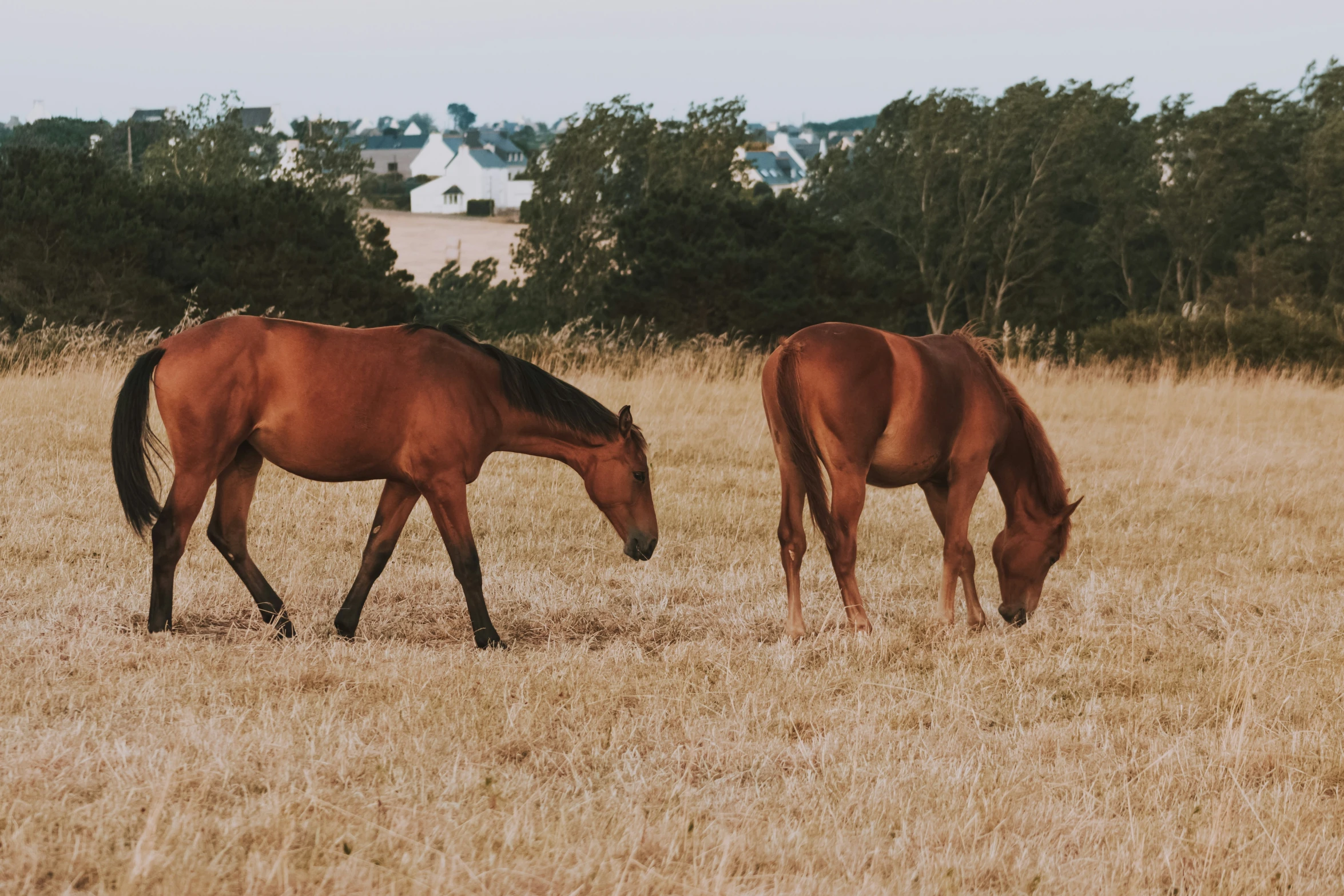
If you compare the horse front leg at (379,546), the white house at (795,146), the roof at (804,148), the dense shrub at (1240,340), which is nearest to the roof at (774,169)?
the white house at (795,146)

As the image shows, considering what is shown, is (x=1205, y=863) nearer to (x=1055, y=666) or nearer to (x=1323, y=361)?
(x=1055, y=666)

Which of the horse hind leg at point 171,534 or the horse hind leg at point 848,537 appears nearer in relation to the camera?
the horse hind leg at point 171,534

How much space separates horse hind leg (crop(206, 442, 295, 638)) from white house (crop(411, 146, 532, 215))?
288 feet

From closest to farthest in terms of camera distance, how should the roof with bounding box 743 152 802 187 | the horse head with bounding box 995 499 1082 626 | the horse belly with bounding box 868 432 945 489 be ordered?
the horse belly with bounding box 868 432 945 489, the horse head with bounding box 995 499 1082 626, the roof with bounding box 743 152 802 187

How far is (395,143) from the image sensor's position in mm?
125000

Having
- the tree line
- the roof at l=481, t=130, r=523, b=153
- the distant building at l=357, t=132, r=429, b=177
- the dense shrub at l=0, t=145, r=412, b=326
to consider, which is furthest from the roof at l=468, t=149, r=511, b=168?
the dense shrub at l=0, t=145, r=412, b=326

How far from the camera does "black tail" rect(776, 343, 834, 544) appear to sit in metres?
5.94

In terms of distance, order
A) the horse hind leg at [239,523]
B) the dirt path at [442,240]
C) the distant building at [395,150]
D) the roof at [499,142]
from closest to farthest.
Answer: the horse hind leg at [239,523] → the dirt path at [442,240] → the roof at [499,142] → the distant building at [395,150]

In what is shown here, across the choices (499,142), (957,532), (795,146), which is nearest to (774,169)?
(499,142)

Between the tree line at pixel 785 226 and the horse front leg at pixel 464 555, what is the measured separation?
65.6 feet

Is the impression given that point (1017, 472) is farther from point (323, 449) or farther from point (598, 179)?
point (598, 179)

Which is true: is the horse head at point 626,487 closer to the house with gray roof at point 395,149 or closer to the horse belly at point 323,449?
the horse belly at point 323,449

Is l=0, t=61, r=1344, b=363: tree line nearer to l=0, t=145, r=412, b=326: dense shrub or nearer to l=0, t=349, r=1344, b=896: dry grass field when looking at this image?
l=0, t=145, r=412, b=326: dense shrub

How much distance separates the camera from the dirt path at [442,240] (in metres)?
63.4
